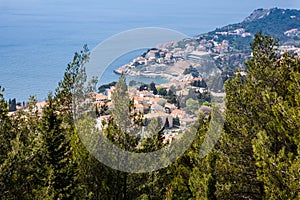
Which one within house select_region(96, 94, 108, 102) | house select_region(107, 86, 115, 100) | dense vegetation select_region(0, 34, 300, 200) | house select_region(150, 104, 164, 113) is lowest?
dense vegetation select_region(0, 34, 300, 200)

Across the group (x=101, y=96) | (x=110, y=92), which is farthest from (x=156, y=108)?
(x=101, y=96)

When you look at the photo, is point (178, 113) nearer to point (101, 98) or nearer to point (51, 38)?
point (101, 98)

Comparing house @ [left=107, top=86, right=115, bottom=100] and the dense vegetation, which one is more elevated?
house @ [left=107, top=86, right=115, bottom=100]

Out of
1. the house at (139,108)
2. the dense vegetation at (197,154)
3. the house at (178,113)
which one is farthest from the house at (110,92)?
the house at (178,113)

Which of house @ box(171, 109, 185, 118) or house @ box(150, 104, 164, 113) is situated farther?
house @ box(150, 104, 164, 113)

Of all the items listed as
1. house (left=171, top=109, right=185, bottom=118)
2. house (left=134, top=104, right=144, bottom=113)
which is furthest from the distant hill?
house (left=171, top=109, right=185, bottom=118)

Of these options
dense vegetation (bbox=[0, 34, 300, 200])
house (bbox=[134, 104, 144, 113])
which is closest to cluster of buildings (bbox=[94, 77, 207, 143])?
house (bbox=[134, 104, 144, 113])

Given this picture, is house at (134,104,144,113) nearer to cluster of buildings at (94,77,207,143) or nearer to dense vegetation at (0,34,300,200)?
cluster of buildings at (94,77,207,143)

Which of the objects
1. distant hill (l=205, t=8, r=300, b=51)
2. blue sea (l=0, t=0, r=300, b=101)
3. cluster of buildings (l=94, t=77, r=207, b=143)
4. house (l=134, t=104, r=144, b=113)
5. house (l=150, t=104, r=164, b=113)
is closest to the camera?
cluster of buildings (l=94, t=77, r=207, b=143)

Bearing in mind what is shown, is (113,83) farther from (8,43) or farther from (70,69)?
(8,43)

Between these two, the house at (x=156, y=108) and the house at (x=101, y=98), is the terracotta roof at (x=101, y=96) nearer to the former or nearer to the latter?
the house at (x=101, y=98)

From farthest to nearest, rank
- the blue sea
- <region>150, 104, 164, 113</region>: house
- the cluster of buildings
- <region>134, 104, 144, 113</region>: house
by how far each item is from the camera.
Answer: the blue sea
<region>134, 104, 144, 113</region>: house
<region>150, 104, 164, 113</region>: house
the cluster of buildings

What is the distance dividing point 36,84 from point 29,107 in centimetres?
2087

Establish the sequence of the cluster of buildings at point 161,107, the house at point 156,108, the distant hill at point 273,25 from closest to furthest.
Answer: the cluster of buildings at point 161,107 → the house at point 156,108 → the distant hill at point 273,25
